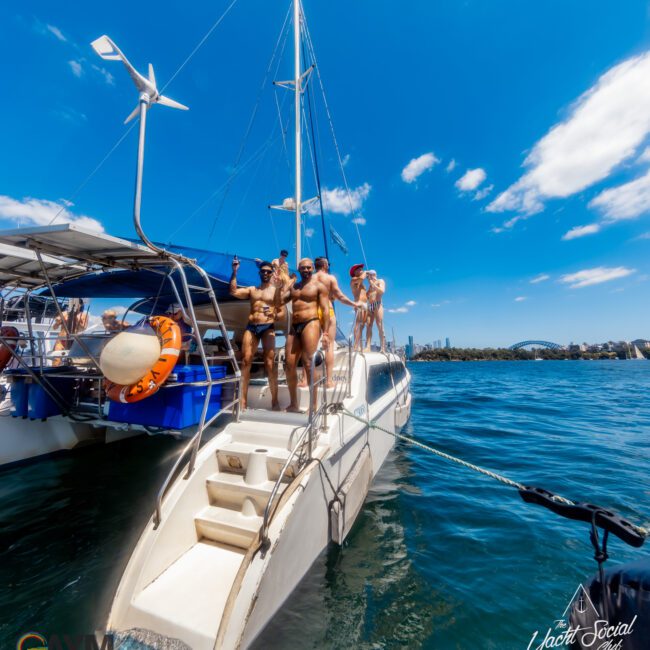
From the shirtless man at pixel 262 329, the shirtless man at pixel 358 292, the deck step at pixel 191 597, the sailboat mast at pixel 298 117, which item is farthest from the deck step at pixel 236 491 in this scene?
the sailboat mast at pixel 298 117

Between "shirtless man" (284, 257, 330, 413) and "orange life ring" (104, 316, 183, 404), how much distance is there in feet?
4.69

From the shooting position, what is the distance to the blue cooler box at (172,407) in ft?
12.4

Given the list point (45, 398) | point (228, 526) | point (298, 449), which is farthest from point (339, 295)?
point (45, 398)

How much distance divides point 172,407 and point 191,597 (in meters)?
1.96

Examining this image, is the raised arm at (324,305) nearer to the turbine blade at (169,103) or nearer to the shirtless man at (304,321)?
the shirtless man at (304,321)

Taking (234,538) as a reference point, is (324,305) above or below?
above

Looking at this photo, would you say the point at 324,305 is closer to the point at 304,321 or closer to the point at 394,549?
the point at 304,321

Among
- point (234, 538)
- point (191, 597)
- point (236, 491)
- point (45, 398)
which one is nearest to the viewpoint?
point (191, 597)

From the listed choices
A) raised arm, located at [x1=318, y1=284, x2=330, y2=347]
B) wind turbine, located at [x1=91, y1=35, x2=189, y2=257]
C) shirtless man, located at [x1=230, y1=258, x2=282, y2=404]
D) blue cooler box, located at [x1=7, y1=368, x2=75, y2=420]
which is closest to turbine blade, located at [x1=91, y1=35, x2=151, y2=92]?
wind turbine, located at [x1=91, y1=35, x2=189, y2=257]

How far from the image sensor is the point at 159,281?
6266mm

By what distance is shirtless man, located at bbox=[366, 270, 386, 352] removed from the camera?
26.4ft

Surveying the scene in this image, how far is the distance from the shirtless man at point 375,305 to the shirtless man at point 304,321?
381 cm

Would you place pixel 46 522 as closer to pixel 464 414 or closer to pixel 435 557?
pixel 435 557

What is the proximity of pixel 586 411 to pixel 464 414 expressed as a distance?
526 cm
